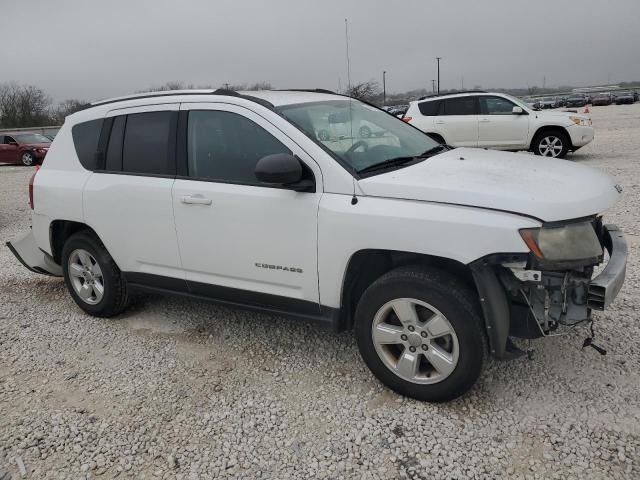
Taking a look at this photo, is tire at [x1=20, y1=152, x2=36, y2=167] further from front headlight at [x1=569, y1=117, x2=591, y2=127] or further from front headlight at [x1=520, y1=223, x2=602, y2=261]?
front headlight at [x1=520, y1=223, x2=602, y2=261]

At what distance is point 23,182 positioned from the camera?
15.0 metres

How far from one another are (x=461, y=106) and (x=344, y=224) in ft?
32.3

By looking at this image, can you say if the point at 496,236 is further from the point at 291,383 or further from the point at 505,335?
the point at 291,383

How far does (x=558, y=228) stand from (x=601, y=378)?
1.18m

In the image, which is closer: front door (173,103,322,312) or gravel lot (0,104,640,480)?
gravel lot (0,104,640,480)

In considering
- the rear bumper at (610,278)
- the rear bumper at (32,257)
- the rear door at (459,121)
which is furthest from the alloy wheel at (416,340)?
the rear door at (459,121)

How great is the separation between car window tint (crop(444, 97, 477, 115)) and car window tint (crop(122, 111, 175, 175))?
936cm

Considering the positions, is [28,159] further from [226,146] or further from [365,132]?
[365,132]

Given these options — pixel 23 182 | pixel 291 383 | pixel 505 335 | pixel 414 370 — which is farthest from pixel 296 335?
pixel 23 182

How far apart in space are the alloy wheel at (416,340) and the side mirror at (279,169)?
0.92m

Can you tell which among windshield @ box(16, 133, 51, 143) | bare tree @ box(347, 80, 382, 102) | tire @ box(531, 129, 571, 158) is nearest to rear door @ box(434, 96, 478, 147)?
tire @ box(531, 129, 571, 158)

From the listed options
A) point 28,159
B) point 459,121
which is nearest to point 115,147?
point 459,121

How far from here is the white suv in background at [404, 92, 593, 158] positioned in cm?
1125

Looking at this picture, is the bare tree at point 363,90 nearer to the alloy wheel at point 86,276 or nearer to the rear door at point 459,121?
the alloy wheel at point 86,276
